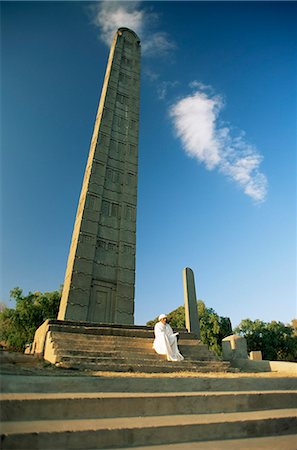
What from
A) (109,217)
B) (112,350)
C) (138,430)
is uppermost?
(109,217)

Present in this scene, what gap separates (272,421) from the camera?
12.3 ft

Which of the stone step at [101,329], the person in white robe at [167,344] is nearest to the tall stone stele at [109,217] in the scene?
the stone step at [101,329]

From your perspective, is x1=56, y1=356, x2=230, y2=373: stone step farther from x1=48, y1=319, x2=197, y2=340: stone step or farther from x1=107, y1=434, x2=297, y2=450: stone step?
x1=107, y1=434, x2=297, y2=450: stone step

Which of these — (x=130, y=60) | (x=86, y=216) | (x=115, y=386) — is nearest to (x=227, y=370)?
(x=115, y=386)

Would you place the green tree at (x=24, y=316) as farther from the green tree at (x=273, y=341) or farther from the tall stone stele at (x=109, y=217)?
the green tree at (x=273, y=341)

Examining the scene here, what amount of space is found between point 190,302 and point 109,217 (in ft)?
17.9

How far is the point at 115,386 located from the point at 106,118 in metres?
13.0

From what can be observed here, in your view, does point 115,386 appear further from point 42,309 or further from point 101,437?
point 42,309

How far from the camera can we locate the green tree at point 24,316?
24.2m

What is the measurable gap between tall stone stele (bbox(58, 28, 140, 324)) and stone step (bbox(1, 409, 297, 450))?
7039mm

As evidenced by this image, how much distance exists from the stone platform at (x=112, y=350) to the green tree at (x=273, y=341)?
28.2 meters

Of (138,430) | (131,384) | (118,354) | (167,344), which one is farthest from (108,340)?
(138,430)

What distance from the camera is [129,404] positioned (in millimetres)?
3527

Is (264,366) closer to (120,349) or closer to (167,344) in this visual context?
(167,344)
